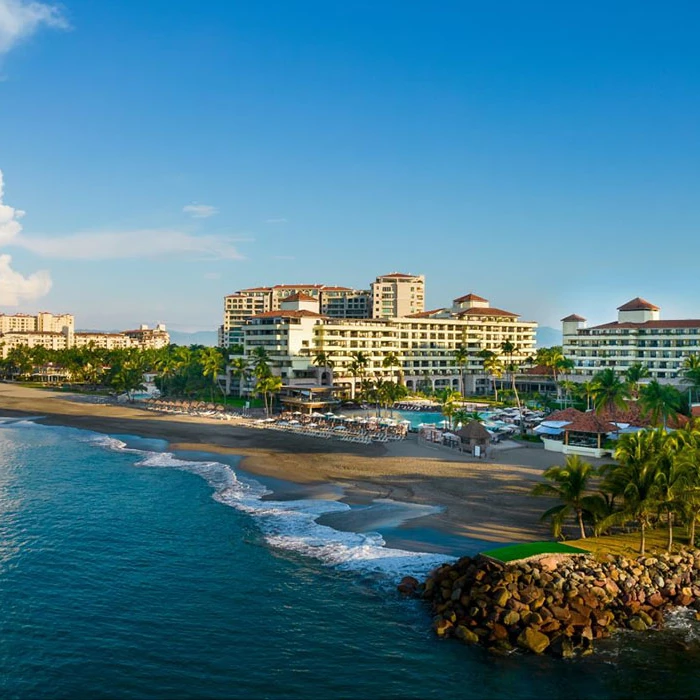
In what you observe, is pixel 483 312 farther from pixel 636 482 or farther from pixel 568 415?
pixel 636 482

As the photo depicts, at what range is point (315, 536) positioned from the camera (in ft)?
130

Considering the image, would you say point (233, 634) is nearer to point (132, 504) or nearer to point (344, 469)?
point (132, 504)

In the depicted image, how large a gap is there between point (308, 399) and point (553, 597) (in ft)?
247

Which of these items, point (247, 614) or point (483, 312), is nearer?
point (247, 614)

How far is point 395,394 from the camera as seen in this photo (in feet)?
313

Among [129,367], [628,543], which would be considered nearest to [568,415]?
[628,543]

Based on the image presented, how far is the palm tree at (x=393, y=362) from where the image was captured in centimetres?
11788

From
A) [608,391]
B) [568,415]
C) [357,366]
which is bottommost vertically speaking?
[568,415]

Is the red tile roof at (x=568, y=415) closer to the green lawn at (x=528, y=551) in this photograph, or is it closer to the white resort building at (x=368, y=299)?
the green lawn at (x=528, y=551)

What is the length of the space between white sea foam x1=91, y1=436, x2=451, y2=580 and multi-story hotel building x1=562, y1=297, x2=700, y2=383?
82.1 meters

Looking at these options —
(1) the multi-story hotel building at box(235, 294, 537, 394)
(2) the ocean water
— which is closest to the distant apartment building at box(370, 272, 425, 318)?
(1) the multi-story hotel building at box(235, 294, 537, 394)

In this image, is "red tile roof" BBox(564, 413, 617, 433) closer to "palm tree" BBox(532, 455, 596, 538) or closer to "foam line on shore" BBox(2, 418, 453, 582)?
"foam line on shore" BBox(2, 418, 453, 582)

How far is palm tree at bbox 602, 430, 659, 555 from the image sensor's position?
3325 cm

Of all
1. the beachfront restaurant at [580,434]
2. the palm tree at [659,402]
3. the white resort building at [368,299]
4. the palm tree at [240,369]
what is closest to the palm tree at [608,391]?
the beachfront restaurant at [580,434]
